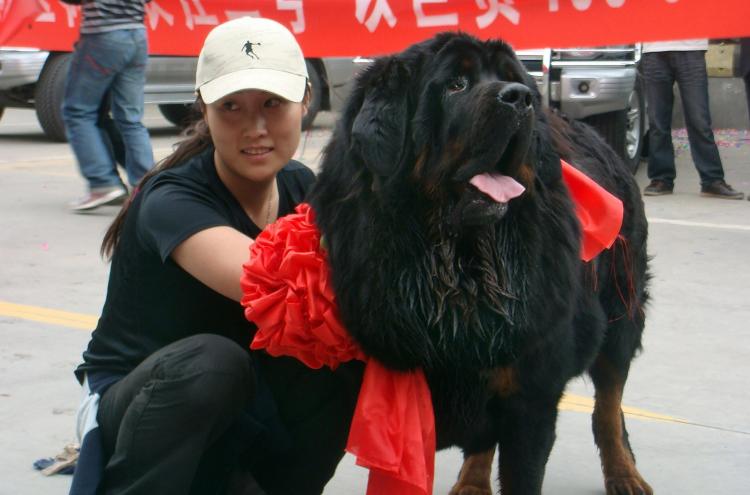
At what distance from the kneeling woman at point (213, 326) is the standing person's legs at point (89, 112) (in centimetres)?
420

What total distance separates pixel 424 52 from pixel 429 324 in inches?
23.6

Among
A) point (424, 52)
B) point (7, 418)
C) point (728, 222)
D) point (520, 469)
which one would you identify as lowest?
point (728, 222)

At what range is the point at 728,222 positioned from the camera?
716 cm

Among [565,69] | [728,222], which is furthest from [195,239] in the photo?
[565,69]

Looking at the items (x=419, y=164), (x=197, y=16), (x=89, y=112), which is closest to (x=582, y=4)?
(x=197, y=16)

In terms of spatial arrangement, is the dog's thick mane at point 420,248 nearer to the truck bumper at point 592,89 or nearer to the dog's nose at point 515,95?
the dog's nose at point 515,95

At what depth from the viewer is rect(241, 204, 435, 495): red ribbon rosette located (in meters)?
2.51

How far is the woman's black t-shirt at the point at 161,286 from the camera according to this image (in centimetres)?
271

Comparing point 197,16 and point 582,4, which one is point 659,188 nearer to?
point 582,4

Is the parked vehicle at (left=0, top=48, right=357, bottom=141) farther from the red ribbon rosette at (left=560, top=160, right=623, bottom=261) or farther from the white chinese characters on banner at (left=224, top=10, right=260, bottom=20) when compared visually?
the red ribbon rosette at (left=560, top=160, right=623, bottom=261)

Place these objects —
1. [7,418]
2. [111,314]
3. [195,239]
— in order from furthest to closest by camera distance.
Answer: [7,418] < [111,314] < [195,239]

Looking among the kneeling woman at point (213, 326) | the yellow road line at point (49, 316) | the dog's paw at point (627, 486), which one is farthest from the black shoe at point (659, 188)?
the kneeling woman at point (213, 326)

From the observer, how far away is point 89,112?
7.17 metres

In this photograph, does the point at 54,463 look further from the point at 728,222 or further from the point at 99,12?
the point at 728,222
